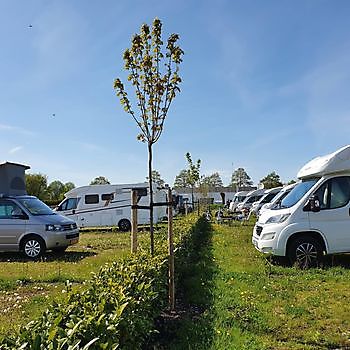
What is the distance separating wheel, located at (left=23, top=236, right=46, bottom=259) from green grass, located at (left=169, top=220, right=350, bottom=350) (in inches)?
183

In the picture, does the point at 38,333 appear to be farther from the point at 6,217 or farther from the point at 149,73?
the point at 6,217

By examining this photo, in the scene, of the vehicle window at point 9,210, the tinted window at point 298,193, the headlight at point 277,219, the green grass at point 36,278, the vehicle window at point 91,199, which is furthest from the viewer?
the vehicle window at point 91,199

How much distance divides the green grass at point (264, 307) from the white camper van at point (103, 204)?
1397 cm

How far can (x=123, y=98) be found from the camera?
6.60 metres

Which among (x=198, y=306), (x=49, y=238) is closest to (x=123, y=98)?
(x=198, y=306)

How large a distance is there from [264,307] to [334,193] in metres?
4.37

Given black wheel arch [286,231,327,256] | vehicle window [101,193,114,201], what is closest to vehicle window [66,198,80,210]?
vehicle window [101,193,114,201]

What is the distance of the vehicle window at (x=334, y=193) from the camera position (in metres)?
9.94

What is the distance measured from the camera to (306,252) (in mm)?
9820

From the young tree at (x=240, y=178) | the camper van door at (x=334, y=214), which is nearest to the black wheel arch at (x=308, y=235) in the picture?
the camper van door at (x=334, y=214)

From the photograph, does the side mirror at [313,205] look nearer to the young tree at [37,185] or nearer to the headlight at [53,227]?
the headlight at [53,227]

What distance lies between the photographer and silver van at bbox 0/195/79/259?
1241 centimetres

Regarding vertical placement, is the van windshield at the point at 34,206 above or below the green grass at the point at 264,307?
above

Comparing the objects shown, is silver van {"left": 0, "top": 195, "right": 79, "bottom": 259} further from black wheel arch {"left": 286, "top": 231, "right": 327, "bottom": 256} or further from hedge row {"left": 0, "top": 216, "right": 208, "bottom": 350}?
hedge row {"left": 0, "top": 216, "right": 208, "bottom": 350}
